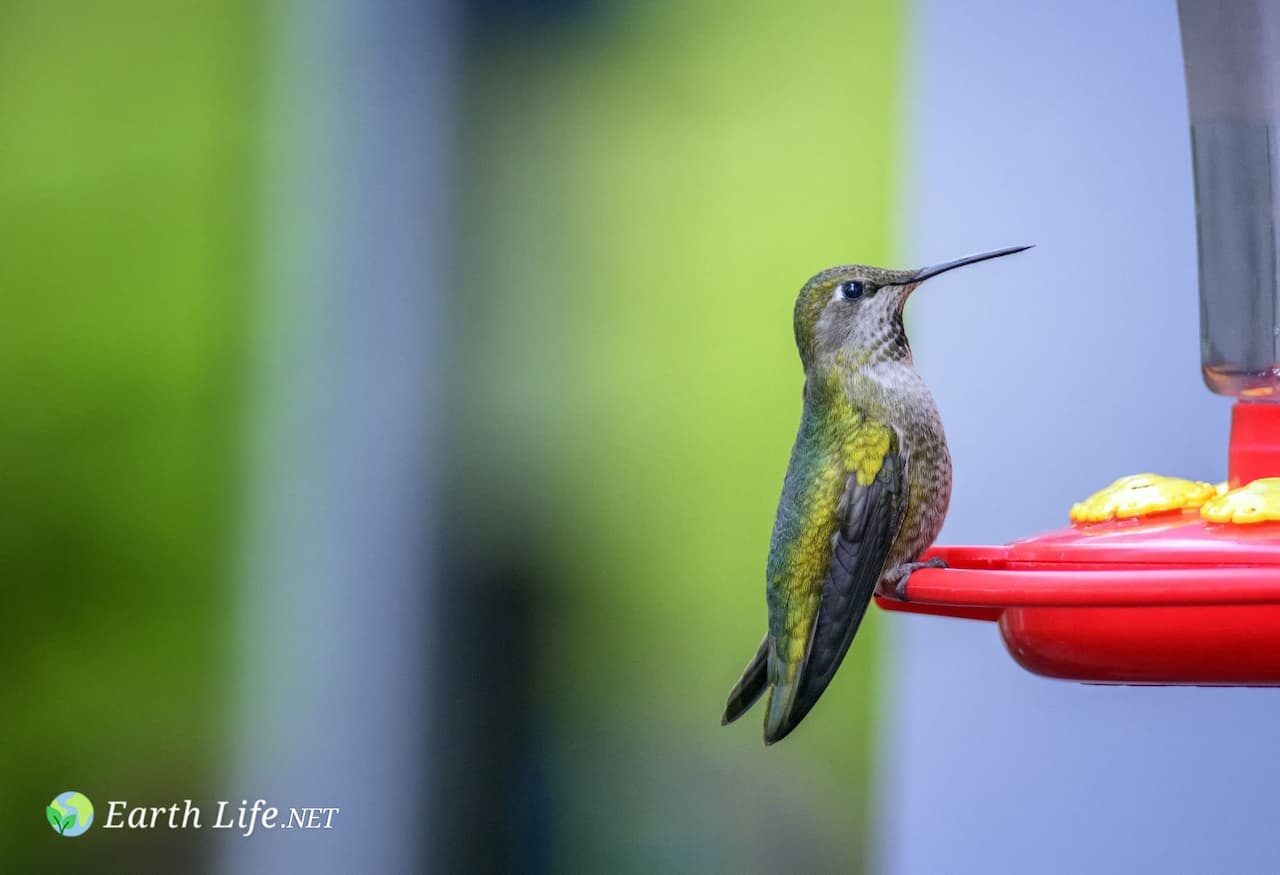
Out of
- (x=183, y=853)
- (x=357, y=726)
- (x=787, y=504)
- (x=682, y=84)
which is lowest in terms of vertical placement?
(x=183, y=853)

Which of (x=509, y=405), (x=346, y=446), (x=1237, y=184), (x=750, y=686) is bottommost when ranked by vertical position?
(x=750, y=686)

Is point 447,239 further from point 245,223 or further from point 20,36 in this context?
point 20,36

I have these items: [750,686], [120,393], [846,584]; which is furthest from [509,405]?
[846,584]

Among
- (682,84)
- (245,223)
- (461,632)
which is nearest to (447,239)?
(245,223)

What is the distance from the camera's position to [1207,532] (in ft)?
3.50

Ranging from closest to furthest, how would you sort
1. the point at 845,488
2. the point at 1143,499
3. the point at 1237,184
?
the point at 1143,499, the point at 845,488, the point at 1237,184

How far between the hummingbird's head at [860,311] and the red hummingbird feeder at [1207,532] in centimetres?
27

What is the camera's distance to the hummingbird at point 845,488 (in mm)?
1308

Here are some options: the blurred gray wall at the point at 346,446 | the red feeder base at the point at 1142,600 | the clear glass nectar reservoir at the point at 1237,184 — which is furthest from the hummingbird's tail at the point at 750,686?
the blurred gray wall at the point at 346,446

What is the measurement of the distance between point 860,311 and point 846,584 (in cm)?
39

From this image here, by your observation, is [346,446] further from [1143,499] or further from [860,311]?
[1143,499]

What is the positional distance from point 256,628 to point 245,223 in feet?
2.92

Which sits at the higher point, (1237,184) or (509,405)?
(1237,184)

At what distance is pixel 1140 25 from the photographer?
2441mm
